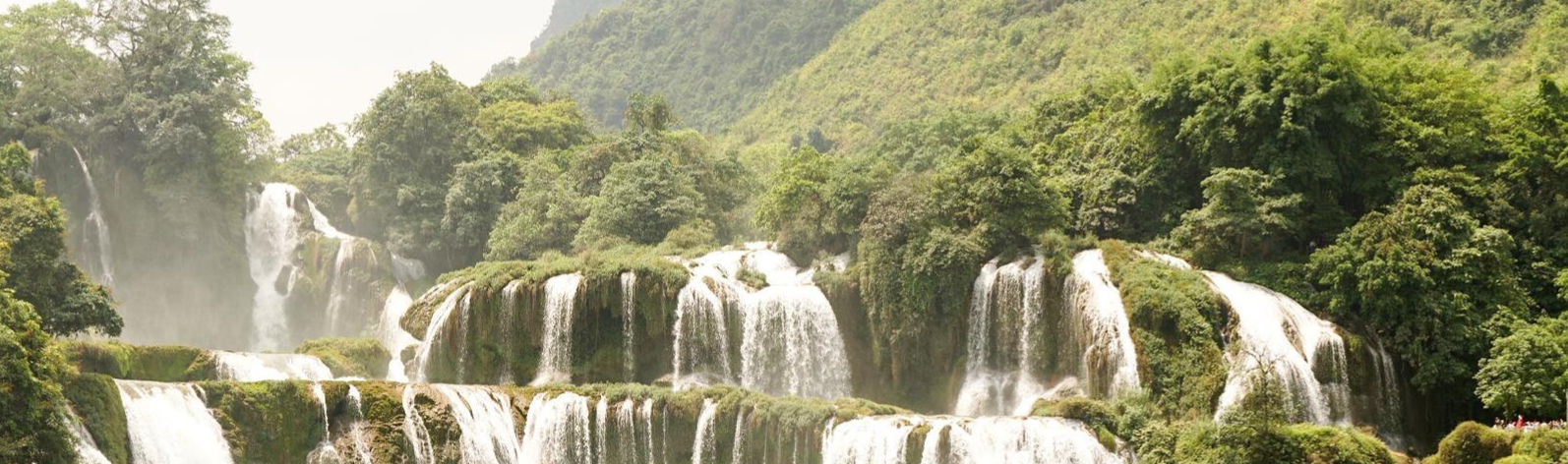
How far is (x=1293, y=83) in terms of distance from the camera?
34.9m

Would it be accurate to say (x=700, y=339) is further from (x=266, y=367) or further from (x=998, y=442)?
(x=266, y=367)

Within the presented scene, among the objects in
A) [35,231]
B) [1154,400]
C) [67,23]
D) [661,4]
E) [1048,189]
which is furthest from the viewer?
[661,4]

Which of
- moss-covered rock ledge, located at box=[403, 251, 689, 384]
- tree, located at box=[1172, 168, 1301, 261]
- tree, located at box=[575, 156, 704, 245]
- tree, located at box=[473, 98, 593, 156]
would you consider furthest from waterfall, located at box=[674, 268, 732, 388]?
tree, located at box=[473, 98, 593, 156]

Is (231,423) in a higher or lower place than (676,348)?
lower

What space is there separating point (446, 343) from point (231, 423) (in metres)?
8.63

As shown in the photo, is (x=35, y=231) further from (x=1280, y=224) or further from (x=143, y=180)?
(x=1280, y=224)

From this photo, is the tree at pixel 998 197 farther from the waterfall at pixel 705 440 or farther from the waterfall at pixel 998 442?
the waterfall at pixel 705 440

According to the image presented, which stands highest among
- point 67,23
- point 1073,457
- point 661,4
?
point 661,4

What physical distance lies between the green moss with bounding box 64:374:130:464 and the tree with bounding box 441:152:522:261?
26.1m

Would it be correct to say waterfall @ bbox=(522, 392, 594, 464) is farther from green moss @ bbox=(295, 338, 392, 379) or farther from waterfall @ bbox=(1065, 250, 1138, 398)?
waterfall @ bbox=(1065, 250, 1138, 398)

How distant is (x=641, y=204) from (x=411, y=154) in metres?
13.7

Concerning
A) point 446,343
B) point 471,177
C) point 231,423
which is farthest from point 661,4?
point 231,423

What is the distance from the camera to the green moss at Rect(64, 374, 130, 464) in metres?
27.0

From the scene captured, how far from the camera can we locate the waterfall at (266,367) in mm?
35622
